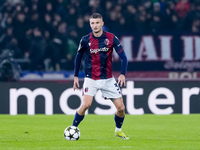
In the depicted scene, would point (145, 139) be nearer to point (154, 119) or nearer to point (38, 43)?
point (154, 119)

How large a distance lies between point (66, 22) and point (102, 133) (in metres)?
8.93

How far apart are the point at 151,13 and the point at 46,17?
3.41 meters

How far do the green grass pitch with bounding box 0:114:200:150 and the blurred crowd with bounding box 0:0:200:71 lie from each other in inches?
153

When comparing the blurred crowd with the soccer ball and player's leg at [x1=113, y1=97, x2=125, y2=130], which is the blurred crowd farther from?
the soccer ball

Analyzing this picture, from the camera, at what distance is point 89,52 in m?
8.48

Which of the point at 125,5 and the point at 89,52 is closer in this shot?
the point at 89,52

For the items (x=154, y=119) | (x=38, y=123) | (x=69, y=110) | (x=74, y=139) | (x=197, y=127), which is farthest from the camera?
(x=69, y=110)

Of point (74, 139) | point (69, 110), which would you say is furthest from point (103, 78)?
point (69, 110)

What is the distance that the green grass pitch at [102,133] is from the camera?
7678 millimetres

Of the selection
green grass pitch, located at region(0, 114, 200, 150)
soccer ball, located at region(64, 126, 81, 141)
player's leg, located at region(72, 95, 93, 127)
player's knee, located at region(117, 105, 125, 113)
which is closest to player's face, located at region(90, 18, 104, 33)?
player's leg, located at region(72, 95, 93, 127)

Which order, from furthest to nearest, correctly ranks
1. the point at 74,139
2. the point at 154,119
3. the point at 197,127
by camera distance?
the point at 154,119, the point at 197,127, the point at 74,139

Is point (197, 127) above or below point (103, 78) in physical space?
below

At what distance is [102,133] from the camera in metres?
9.70

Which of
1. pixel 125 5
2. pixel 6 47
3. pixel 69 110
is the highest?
pixel 125 5
